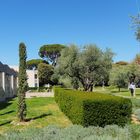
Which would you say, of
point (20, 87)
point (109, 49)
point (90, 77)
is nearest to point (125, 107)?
point (20, 87)

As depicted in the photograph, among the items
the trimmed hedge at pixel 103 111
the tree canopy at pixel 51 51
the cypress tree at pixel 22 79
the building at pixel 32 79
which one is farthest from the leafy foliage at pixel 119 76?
the trimmed hedge at pixel 103 111

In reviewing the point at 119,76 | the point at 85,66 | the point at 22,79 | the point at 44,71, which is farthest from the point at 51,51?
the point at 22,79

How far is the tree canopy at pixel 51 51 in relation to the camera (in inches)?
4419

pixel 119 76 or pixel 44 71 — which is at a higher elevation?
pixel 44 71

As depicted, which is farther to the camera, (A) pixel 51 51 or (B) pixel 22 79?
(A) pixel 51 51

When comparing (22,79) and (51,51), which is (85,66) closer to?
(22,79)

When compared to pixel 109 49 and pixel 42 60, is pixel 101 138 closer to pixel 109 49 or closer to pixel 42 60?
pixel 109 49

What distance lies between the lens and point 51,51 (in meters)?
113

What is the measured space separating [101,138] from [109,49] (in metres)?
46.0

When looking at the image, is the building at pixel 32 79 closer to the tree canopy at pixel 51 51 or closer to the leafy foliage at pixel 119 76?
the tree canopy at pixel 51 51

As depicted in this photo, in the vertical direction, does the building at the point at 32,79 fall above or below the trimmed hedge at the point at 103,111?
above

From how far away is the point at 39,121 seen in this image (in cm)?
1938

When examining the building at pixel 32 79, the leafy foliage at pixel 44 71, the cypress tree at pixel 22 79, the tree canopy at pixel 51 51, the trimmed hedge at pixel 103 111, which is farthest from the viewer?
the tree canopy at pixel 51 51

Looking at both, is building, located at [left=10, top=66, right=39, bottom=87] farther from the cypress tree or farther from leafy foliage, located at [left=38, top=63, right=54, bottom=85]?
the cypress tree
